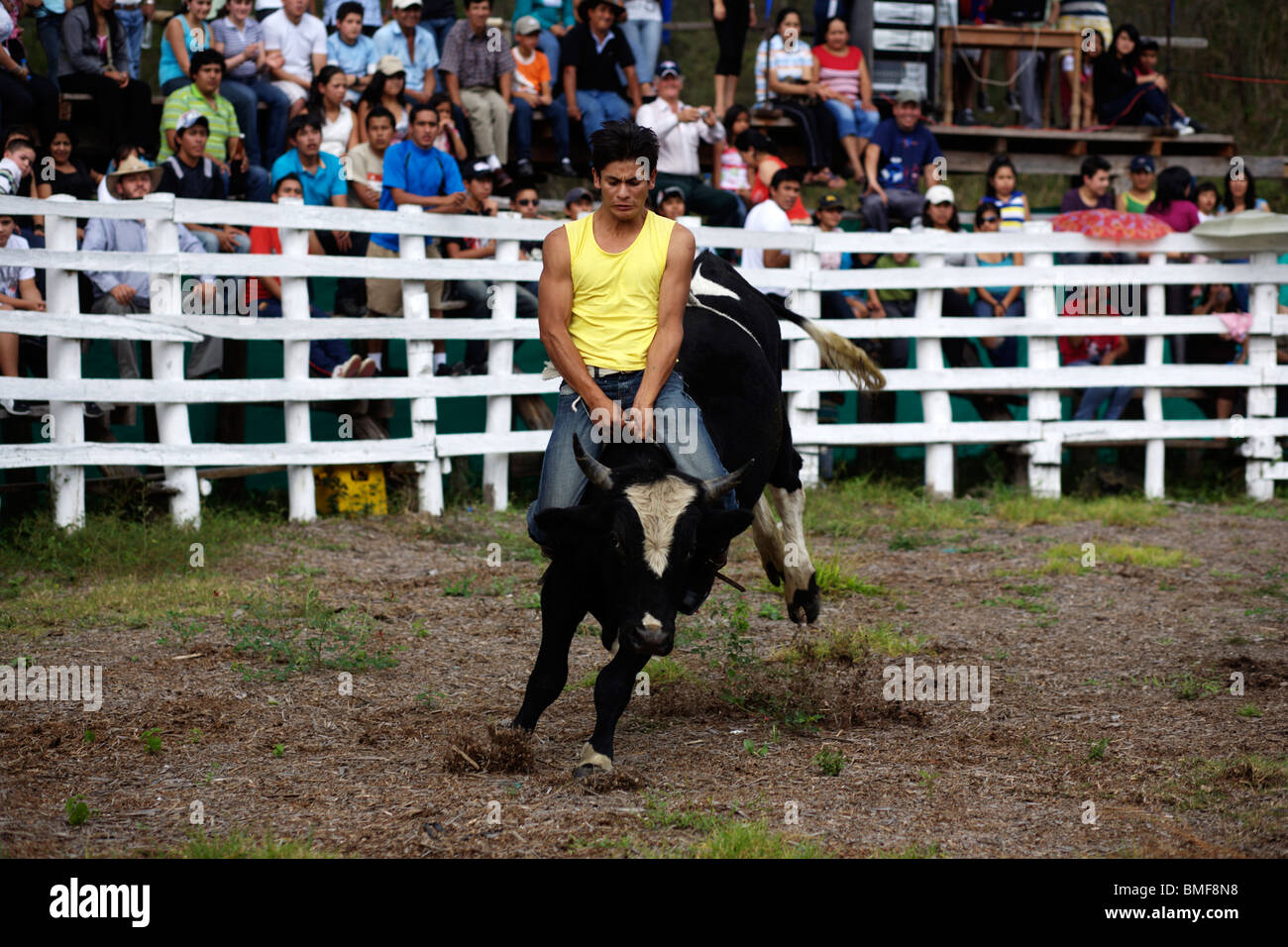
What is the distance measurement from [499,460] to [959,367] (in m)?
3.88

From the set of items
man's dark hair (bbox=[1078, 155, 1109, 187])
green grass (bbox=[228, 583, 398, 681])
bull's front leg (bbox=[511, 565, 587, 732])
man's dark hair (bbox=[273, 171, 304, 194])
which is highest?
man's dark hair (bbox=[1078, 155, 1109, 187])

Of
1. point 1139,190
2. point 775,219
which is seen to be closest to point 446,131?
point 775,219

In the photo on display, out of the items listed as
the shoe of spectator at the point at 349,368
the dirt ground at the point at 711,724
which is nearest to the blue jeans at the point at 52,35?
the shoe of spectator at the point at 349,368

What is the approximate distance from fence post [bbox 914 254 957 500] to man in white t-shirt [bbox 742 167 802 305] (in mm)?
1132

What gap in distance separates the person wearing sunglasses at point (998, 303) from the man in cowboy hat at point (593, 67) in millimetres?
3324

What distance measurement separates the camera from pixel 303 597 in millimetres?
7879

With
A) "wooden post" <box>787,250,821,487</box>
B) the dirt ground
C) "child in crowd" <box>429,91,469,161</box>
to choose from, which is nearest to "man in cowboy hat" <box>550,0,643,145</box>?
"child in crowd" <box>429,91,469,161</box>

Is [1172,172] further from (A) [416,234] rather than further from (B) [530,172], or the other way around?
(A) [416,234]

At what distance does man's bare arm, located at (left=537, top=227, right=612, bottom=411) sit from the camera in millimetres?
5297

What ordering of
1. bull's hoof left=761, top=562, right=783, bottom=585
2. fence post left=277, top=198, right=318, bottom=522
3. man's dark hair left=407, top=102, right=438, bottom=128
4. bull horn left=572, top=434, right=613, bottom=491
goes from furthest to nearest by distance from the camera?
1. man's dark hair left=407, top=102, right=438, bottom=128
2. fence post left=277, top=198, right=318, bottom=522
3. bull's hoof left=761, top=562, right=783, bottom=585
4. bull horn left=572, top=434, right=613, bottom=491

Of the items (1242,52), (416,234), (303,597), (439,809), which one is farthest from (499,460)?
(1242,52)

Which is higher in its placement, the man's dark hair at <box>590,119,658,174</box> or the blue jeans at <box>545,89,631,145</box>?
the blue jeans at <box>545,89,631,145</box>

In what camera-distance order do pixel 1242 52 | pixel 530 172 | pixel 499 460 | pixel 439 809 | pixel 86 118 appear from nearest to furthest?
pixel 439 809
pixel 499 460
pixel 86 118
pixel 530 172
pixel 1242 52

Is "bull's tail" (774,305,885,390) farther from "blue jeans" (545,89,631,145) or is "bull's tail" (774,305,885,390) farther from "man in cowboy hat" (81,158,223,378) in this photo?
"blue jeans" (545,89,631,145)
